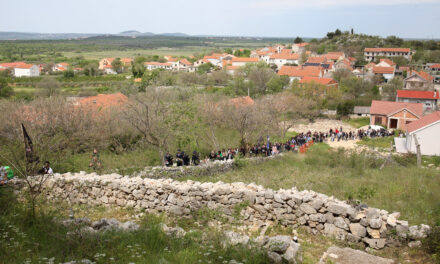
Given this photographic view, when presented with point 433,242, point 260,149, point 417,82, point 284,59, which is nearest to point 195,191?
point 433,242

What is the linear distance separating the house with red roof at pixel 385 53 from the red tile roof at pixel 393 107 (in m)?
87.4

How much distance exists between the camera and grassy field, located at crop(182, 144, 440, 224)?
34.2 feet

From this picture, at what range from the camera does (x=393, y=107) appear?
135ft

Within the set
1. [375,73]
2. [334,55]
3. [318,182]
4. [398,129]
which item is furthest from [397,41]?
[318,182]

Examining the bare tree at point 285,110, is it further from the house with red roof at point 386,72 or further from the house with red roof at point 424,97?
the house with red roof at point 386,72

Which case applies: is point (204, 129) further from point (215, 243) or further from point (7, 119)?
point (215, 243)

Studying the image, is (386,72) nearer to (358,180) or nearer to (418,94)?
(418,94)

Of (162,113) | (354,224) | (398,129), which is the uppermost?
(162,113)


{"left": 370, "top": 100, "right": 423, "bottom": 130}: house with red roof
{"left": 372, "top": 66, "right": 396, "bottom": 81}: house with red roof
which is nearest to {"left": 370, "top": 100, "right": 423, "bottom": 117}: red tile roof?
{"left": 370, "top": 100, "right": 423, "bottom": 130}: house with red roof

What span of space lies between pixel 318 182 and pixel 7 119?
70.5 feet

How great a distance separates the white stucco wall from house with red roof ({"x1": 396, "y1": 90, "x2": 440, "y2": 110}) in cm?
2823

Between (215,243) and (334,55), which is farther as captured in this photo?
(334,55)

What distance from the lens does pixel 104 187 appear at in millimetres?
11969

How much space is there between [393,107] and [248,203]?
3757 centimetres
